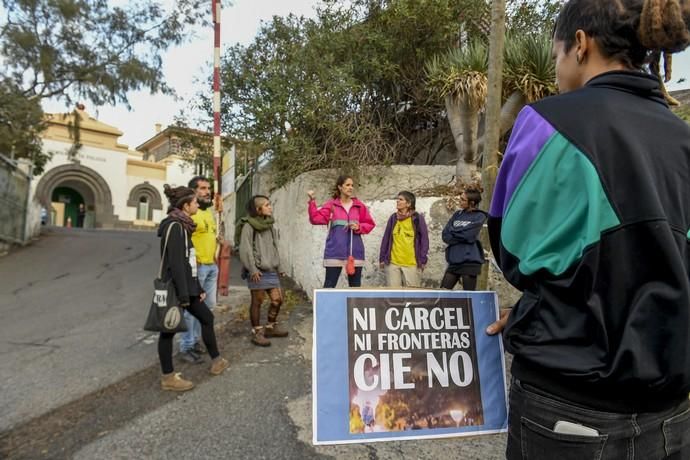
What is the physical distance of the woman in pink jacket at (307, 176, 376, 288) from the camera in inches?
214

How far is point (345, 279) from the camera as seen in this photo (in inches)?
252

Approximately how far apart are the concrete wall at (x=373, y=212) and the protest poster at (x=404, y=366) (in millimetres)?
4279

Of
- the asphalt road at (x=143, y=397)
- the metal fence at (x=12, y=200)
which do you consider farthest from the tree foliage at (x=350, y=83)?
the metal fence at (x=12, y=200)

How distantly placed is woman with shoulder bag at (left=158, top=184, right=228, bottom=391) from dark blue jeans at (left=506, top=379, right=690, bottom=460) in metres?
3.33

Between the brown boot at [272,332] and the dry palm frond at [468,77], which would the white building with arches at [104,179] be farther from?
the brown boot at [272,332]

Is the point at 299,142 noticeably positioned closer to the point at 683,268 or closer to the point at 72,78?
the point at 683,268

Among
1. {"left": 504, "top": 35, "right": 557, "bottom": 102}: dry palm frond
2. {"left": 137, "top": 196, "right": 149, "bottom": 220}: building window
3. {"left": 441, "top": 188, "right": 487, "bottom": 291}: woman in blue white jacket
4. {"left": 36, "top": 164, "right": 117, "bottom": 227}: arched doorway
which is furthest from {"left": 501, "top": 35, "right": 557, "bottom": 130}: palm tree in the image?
{"left": 137, "top": 196, "right": 149, "bottom": 220}: building window

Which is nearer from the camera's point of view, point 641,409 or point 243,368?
point 641,409

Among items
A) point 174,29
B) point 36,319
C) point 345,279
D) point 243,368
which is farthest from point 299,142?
point 174,29

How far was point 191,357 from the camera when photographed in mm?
4551

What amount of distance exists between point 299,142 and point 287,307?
2.74 m

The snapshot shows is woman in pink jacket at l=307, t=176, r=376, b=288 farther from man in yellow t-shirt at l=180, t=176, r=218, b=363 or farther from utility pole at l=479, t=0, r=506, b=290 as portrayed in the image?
utility pole at l=479, t=0, r=506, b=290

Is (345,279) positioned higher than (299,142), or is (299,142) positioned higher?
(299,142)

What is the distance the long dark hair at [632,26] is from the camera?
1075mm
